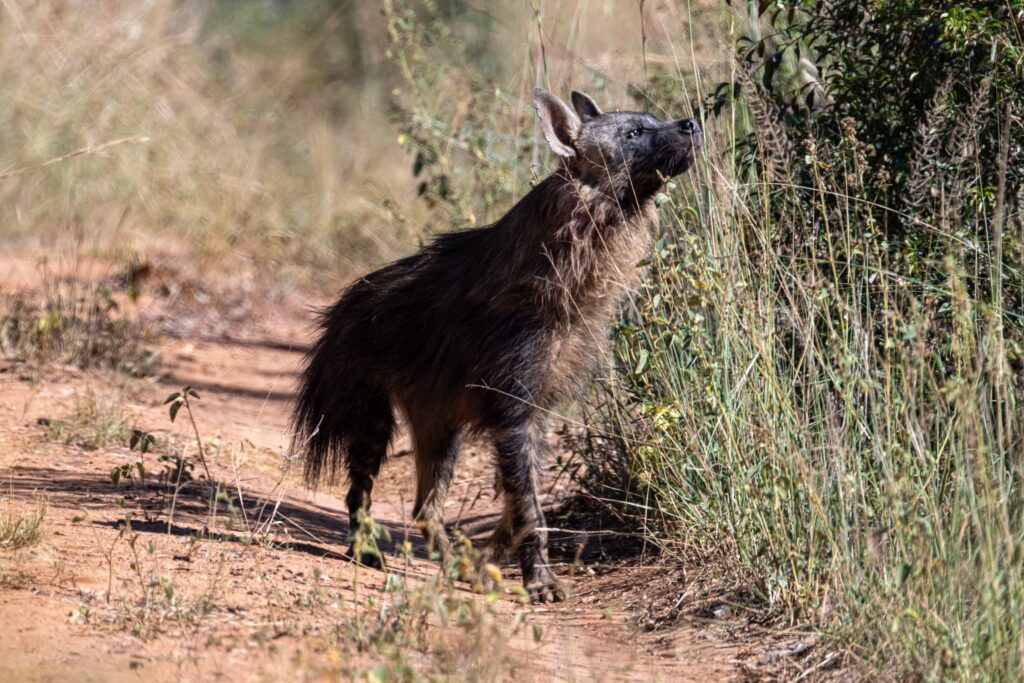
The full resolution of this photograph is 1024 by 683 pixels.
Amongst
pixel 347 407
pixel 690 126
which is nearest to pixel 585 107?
pixel 690 126

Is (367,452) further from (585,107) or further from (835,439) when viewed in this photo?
(835,439)

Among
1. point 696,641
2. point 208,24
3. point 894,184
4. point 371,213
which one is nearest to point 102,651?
point 696,641

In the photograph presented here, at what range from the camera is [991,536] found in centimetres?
369

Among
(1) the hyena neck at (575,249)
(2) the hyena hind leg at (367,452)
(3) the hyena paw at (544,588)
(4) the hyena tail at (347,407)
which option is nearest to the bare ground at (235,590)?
(3) the hyena paw at (544,588)

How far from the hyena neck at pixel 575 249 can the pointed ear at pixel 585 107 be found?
56 cm

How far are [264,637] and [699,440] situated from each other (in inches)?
72.8

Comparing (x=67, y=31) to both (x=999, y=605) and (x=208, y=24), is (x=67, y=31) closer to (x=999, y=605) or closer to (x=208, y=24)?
(x=208, y=24)

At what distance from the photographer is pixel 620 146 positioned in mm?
5551

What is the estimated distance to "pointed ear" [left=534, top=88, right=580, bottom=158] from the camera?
17.9 feet

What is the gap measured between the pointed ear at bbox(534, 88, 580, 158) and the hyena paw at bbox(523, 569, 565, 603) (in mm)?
1775

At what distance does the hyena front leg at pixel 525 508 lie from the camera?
531 centimetres

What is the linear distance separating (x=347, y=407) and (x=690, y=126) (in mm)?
2027

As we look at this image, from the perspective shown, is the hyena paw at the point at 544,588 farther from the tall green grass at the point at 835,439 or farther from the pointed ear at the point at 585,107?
the pointed ear at the point at 585,107

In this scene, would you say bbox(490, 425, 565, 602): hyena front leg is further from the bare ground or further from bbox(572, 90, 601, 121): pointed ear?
bbox(572, 90, 601, 121): pointed ear
